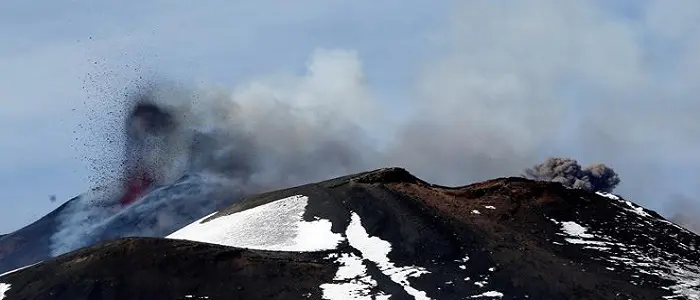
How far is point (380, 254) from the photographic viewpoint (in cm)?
7875

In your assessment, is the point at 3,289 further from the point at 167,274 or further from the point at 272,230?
the point at 272,230

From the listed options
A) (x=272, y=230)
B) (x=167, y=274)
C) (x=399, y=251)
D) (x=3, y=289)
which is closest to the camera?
(x=167, y=274)

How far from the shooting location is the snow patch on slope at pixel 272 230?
82.0 meters

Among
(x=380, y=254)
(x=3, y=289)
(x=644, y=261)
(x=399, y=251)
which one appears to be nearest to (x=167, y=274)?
(x=3, y=289)

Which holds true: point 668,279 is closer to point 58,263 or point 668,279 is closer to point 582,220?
point 582,220

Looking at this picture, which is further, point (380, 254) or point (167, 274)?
point (380, 254)

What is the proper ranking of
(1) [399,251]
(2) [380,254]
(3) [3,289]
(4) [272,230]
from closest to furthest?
(3) [3,289] → (2) [380,254] → (1) [399,251] → (4) [272,230]

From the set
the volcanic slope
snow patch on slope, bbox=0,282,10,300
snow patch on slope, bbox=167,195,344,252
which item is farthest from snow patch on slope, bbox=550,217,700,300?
snow patch on slope, bbox=0,282,10,300

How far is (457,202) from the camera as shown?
93250 mm

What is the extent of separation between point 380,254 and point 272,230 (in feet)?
38.8

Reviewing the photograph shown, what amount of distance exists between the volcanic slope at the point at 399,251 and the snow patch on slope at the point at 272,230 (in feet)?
0.69

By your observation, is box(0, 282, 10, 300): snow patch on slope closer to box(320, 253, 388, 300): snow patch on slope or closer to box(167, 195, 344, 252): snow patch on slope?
box(167, 195, 344, 252): snow patch on slope

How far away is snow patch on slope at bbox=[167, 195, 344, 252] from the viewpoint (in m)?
82.0

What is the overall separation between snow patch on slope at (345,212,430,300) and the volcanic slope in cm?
15
